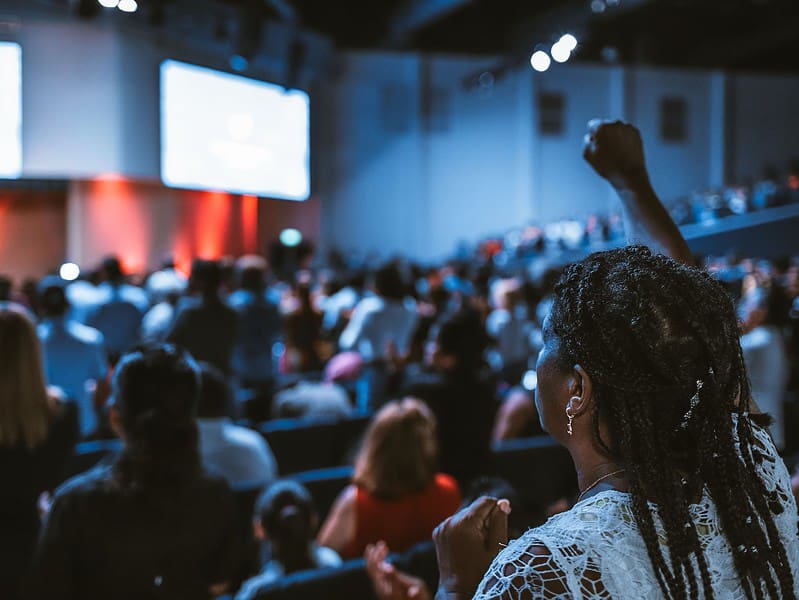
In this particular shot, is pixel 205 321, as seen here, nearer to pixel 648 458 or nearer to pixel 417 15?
pixel 648 458

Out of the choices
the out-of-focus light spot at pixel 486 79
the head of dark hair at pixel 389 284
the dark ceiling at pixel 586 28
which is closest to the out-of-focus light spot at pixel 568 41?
the head of dark hair at pixel 389 284

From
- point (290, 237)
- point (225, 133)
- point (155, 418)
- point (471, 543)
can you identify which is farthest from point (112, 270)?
point (290, 237)

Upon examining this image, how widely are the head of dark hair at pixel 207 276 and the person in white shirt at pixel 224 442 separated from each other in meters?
1.46

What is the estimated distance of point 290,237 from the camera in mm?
16719

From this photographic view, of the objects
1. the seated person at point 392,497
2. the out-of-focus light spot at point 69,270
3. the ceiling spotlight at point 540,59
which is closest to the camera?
the seated person at point 392,497

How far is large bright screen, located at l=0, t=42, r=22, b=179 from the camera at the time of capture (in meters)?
12.0

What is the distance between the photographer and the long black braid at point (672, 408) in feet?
2.84

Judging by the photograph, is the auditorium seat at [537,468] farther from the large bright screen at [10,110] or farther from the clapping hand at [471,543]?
the large bright screen at [10,110]

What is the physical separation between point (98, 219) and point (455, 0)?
24.7 ft

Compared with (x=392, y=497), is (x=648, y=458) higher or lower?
higher

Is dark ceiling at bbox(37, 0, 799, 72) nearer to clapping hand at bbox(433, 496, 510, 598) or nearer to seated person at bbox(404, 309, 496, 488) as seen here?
seated person at bbox(404, 309, 496, 488)

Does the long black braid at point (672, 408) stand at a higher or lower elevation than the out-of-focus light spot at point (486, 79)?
lower

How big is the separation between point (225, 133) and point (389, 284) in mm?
7194

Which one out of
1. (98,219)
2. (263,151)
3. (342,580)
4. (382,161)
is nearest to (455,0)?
(382,161)
